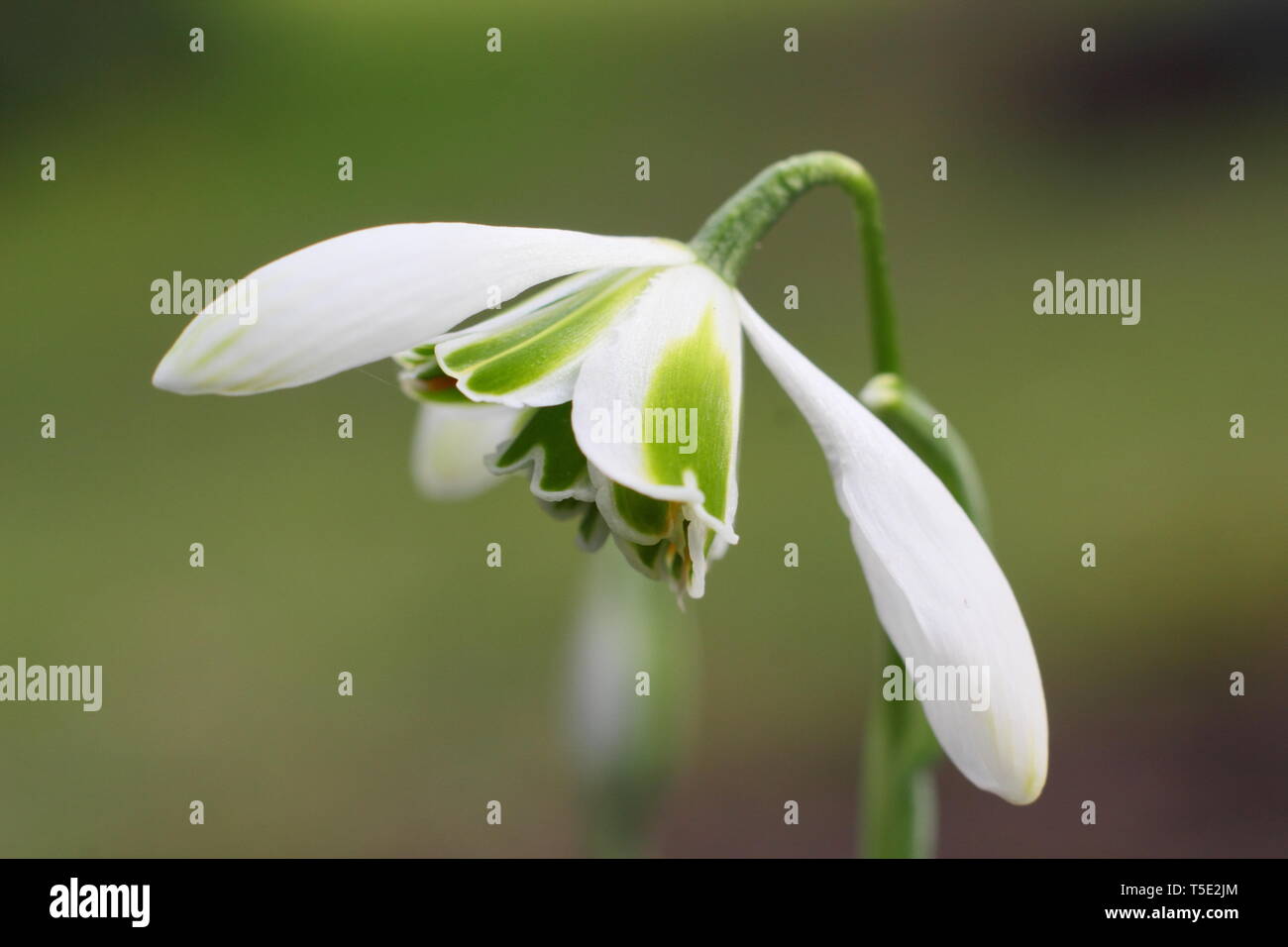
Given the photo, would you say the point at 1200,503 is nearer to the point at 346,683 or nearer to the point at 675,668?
the point at 346,683

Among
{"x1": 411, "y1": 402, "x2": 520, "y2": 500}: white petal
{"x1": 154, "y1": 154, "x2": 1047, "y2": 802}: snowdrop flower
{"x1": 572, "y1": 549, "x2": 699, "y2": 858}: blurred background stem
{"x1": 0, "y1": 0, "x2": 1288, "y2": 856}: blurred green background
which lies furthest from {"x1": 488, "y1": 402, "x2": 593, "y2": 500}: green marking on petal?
{"x1": 0, "y1": 0, "x2": 1288, "y2": 856}: blurred green background

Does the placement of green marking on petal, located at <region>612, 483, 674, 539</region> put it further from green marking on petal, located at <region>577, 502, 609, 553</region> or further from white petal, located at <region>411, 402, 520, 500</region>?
white petal, located at <region>411, 402, 520, 500</region>

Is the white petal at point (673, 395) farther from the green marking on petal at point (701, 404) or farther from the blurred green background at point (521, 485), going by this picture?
the blurred green background at point (521, 485)

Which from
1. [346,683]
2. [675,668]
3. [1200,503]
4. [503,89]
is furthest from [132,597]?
[1200,503]

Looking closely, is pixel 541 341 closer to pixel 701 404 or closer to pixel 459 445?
pixel 701 404

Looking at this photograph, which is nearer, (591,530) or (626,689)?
(591,530)

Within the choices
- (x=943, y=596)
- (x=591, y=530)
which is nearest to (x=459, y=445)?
(x=591, y=530)
